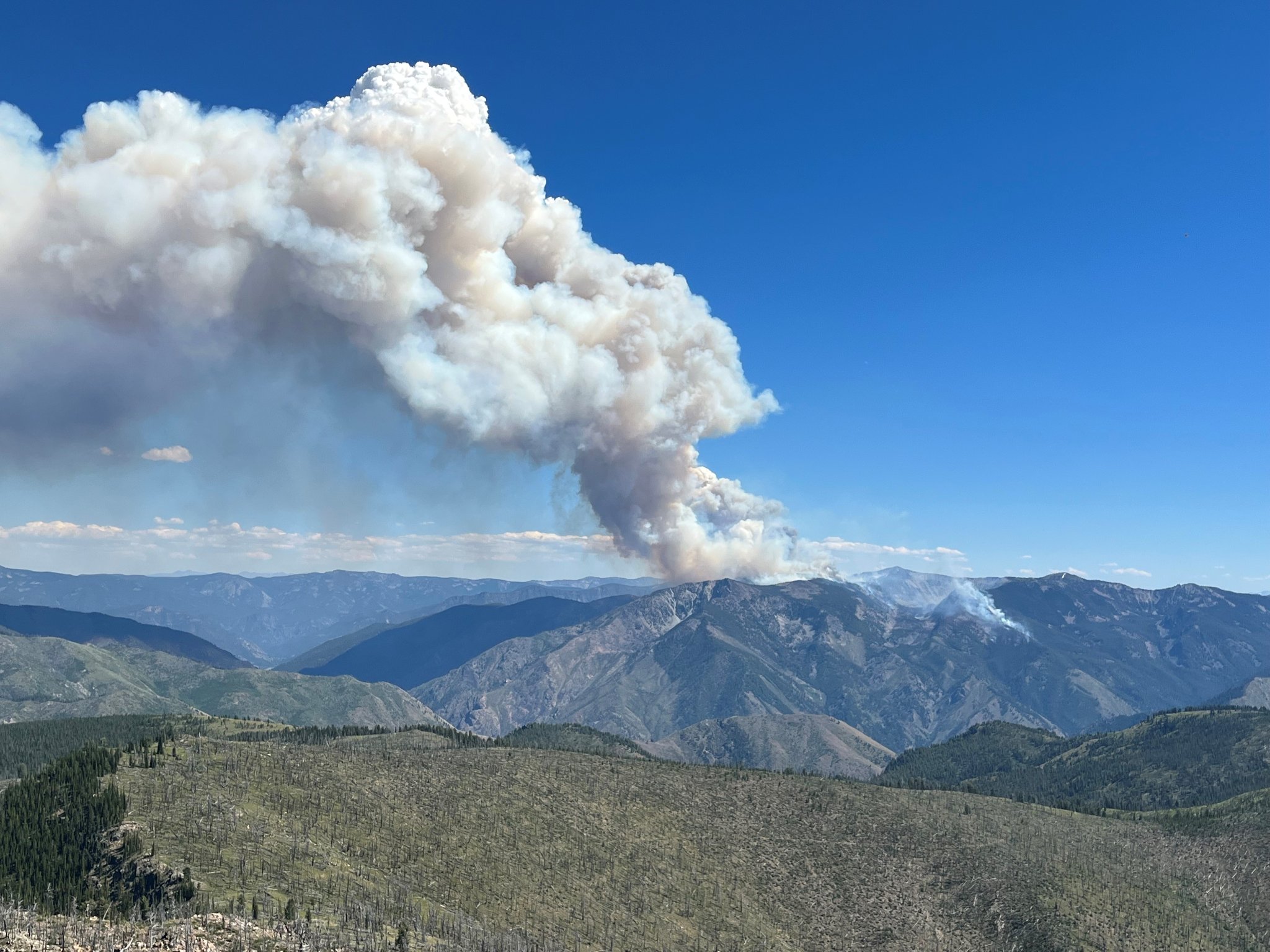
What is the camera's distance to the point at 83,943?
357 ft

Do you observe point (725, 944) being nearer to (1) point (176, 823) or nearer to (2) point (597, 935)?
(2) point (597, 935)

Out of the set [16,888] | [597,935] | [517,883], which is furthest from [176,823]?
[597,935]

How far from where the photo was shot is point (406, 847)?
19875 cm

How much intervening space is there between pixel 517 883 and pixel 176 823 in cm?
6475

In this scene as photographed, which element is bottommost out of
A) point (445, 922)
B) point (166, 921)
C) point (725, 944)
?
point (725, 944)

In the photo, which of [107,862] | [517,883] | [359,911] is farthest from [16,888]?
[517,883]

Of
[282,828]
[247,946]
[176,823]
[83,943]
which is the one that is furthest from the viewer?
[282,828]

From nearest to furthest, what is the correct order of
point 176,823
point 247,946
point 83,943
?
point 83,943
point 247,946
point 176,823

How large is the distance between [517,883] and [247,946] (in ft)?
278

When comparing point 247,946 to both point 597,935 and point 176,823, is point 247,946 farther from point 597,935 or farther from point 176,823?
point 597,935

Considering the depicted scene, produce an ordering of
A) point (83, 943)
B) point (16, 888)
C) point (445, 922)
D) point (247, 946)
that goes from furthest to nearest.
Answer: point (445, 922) → point (16, 888) → point (247, 946) → point (83, 943)

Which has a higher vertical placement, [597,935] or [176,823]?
[176,823]

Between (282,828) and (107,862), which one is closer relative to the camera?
(107,862)

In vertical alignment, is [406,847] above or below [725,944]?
above
